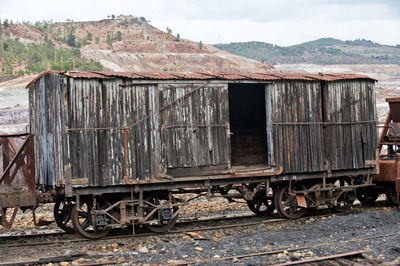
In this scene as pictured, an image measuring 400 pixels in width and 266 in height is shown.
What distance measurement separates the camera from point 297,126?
14039 mm

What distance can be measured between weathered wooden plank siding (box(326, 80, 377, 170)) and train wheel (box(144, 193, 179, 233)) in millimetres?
4997

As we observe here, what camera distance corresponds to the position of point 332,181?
15.2m

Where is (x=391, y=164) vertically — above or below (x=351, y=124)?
below

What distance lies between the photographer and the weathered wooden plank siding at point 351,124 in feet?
47.5

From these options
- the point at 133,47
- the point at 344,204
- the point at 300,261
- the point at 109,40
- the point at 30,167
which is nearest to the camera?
the point at 300,261

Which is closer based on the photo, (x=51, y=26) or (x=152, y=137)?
(x=152, y=137)

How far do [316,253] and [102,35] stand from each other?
78935 millimetres

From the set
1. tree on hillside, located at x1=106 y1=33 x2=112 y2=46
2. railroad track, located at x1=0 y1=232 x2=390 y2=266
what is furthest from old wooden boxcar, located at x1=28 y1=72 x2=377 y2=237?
tree on hillside, located at x1=106 y1=33 x2=112 y2=46

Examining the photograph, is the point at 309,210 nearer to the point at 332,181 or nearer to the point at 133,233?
the point at 332,181

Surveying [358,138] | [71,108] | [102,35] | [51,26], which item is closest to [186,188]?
[71,108]

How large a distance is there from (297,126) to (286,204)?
2.30 m

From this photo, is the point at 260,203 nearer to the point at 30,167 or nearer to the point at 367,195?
the point at 367,195

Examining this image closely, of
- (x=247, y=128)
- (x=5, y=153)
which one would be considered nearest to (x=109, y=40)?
(x=247, y=128)

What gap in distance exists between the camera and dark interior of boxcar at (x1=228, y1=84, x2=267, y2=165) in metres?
17.0
